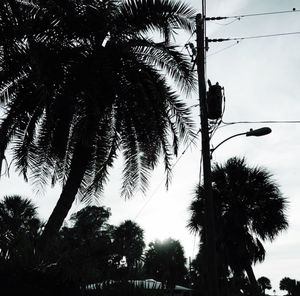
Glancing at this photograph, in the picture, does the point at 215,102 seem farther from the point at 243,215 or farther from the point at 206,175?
the point at 243,215

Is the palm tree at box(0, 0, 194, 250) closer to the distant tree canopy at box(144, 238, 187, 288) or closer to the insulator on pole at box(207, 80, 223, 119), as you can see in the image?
the insulator on pole at box(207, 80, 223, 119)

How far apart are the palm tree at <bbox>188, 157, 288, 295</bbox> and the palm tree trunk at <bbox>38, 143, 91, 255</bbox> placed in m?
7.79

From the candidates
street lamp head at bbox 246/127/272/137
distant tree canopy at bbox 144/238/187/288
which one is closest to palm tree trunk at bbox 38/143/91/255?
street lamp head at bbox 246/127/272/137

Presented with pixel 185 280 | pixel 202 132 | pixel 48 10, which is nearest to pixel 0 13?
pixel 48 10

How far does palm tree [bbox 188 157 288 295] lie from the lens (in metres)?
21.1

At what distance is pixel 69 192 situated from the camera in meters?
13.7

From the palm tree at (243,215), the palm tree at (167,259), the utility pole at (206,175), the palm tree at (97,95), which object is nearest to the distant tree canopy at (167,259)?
the palm tree at (167,259)

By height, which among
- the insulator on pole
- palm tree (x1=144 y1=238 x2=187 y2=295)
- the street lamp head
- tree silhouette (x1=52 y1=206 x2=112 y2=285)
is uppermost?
palm tree (x1=144 y1=238 x2=187 y2=295)

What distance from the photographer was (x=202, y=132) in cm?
1224

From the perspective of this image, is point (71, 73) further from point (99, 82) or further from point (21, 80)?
point (21, 80)

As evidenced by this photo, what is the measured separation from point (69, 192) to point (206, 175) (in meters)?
4.15

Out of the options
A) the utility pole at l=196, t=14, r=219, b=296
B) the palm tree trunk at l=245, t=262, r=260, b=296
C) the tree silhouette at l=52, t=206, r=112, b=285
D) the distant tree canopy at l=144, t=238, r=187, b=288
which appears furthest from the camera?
the distant tree canopy at l=144, t=238, r=187, b=288

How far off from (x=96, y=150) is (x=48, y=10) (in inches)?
181

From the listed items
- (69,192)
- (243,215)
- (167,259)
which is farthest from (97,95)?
(167,259)
